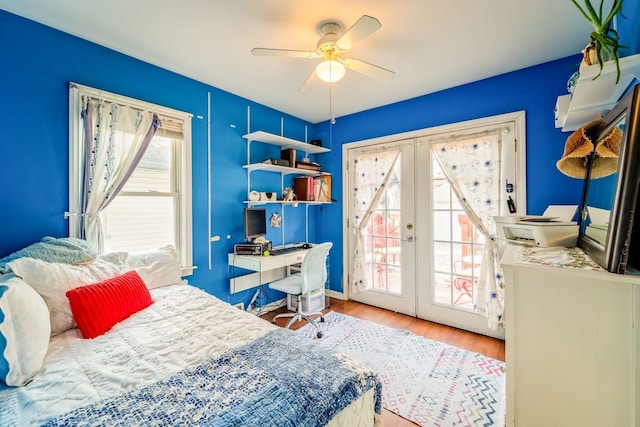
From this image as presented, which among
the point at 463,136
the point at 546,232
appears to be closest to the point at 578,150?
the point at 546,232

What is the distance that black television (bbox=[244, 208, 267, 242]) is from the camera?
290 centimetres

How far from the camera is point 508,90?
2496mm

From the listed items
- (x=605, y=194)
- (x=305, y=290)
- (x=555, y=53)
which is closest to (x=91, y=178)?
(x=305, y=290)

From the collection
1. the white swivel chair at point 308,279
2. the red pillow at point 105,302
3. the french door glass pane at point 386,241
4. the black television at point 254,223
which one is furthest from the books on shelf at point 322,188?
the red pillow at point 105,302

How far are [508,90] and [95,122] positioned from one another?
3.59 m

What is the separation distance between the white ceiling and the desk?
1.82 m

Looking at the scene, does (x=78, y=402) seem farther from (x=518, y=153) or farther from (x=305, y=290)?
(x=518, y=153)

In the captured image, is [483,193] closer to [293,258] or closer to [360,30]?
[360,30]

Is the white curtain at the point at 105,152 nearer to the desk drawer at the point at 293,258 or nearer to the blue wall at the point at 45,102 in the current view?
the blue wall at the point at 45,102

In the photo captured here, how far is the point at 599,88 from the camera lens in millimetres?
1188

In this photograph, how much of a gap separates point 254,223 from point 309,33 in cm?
193

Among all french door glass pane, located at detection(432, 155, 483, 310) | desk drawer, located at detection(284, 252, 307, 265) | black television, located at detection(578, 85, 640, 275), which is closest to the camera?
black television, located at detection(578, 85, 640, 275)

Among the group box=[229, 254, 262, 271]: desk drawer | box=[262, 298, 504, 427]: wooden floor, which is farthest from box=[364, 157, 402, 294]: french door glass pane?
box=[229, 254, 262, 271]: desk drawer

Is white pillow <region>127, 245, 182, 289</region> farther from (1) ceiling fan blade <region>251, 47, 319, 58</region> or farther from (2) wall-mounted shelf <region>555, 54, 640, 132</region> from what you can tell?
(2) wall-mounted shelf <region>555, 54, 640, 132</region>
